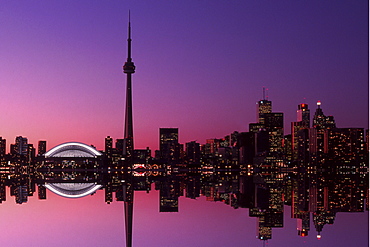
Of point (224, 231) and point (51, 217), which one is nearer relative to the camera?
point (224, 231)

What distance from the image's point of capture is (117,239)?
22234 millimetres

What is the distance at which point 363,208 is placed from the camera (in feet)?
116

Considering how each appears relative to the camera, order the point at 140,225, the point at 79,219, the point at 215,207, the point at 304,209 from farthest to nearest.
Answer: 1. the point at 215,207
2. the point at 304,209
3. the point at 79,219
4. the point at 140,225

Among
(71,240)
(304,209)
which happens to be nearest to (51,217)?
(71,240)

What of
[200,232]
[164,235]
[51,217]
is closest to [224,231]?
[200,232]

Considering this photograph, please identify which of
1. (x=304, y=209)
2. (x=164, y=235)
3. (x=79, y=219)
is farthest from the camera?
(x=304, y=209)

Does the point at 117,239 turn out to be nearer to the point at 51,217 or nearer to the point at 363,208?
the point at 51,217

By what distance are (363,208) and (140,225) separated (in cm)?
1533

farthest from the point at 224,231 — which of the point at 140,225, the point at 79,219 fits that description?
the point at 79,219

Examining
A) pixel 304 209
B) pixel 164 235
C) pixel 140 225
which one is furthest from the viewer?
pixel 304 209

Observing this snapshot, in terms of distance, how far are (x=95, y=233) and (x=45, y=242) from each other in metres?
2.90

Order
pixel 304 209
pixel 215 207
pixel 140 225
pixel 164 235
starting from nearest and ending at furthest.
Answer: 1. pixel 164 235
2. pixel 140 225
3. pixel 304 209
4. pixel 215 207

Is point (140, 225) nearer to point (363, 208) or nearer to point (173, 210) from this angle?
point (173, 210)

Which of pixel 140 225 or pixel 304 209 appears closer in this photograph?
pixel 140 225
